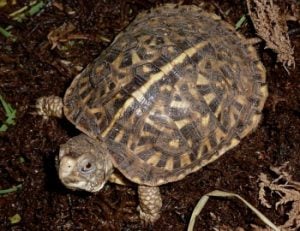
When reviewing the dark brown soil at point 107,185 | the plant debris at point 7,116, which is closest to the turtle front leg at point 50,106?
the dark brown soil at point 107,185

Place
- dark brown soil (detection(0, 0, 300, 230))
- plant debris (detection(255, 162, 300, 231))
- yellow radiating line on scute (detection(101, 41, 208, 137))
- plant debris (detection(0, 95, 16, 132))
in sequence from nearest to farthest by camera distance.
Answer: yellow radiating line on scute (detection(101, 41, 208, 137)) < plant debris (detection(255, 162, 300, 231)) < dark brown soil (detection(0, 0, 300, 230)) < plant debris (detection(0, 95, 16, 132))

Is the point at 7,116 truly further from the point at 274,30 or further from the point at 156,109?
the point at 274,30

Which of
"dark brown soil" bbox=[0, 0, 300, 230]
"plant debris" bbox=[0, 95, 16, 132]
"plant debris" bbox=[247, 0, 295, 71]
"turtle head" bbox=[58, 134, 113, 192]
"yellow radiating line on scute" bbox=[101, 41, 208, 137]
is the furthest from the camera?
"plant debris" bbox=[0, 95, 16, 132]

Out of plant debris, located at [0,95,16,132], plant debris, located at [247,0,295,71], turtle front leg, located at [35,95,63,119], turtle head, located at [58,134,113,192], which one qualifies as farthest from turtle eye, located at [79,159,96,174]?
plant debris, located at [247,0,295,71]

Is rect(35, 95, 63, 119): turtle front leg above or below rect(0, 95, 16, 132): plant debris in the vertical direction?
above

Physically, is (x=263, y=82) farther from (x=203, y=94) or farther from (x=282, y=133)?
(x=203, y=94)

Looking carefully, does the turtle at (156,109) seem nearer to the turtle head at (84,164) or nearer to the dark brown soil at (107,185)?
the turtle head at (84,164)

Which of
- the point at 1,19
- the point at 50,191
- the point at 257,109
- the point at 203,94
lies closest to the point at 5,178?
the point at 50,191

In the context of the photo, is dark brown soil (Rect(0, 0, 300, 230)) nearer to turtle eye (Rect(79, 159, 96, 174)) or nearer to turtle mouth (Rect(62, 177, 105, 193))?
turtle mouth (Rect(62, 177, 105, 193))

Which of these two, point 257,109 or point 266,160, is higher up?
point 257,109
